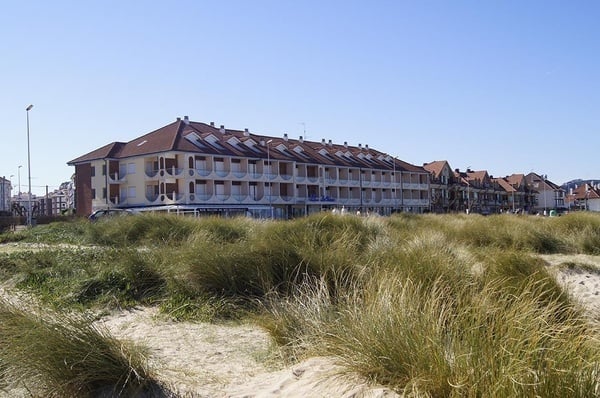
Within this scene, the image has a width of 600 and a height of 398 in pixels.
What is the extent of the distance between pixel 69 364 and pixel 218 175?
52.6 meters

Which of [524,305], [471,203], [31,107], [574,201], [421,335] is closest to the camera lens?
[421,335]

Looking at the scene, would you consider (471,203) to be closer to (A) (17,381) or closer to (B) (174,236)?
(B) (174,236)

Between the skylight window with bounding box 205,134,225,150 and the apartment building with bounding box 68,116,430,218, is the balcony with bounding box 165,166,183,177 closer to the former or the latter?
the apartment building with bounding box 68,116,430,218

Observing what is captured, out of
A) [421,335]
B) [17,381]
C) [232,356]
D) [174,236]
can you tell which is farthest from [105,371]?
[174,236]

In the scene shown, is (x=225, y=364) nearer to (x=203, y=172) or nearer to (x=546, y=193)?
(x=203, y=172)

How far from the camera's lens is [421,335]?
13.0ft

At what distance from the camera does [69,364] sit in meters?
4.55

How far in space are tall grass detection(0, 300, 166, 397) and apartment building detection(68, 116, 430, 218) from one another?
40283 millimetres

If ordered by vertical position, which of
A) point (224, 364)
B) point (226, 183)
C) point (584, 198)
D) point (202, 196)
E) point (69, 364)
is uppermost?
point (226, 183)

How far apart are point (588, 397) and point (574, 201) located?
13516cm

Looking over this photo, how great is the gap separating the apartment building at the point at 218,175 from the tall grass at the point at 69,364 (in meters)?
40.3

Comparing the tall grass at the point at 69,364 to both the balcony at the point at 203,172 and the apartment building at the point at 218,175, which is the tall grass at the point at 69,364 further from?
the balcony at the point at 203,172

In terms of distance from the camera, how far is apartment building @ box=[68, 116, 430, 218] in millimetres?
54031

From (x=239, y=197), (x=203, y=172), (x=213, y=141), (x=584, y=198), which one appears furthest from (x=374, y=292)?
(x=584, y=198)
